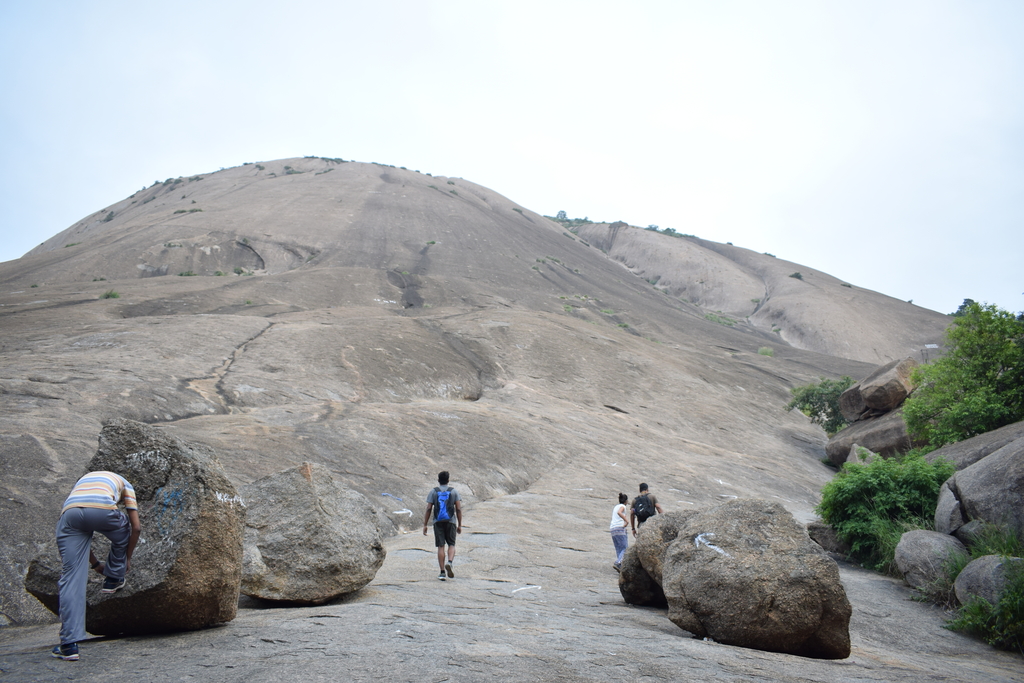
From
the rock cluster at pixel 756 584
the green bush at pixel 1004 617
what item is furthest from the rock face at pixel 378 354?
the green bush at pixel 1004 617

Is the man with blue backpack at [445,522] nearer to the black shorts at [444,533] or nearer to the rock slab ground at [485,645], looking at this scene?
the black shorts at [444,533]

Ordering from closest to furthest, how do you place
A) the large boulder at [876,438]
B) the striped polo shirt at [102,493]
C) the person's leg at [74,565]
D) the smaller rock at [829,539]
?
1. the person's leg at [74,565]
2. the striped polo shirt at [102,493]
3. the smaller rock at [829,539]
4. the large boulder at [876,438]

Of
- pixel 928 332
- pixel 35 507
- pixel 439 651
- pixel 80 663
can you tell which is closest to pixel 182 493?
pixel 80 663

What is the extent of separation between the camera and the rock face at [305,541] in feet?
21.7

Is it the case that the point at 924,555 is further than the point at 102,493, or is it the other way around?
the point at 924,555

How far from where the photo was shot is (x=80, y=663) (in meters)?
4.35

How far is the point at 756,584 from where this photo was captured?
20.3 feet

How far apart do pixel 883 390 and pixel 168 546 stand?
26484mm

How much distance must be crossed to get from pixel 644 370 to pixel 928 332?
167 ft

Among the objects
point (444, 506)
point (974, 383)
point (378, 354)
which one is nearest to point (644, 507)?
point (444, 506)

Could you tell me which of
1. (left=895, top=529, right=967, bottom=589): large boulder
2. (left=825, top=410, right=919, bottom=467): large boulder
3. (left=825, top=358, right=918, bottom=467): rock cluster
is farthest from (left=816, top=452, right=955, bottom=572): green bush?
(left=825, top=358, right=918, bottom=467): rock cluster

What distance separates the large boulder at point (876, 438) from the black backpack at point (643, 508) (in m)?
14.1

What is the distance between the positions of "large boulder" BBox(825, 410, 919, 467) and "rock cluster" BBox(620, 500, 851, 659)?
56.9 ft

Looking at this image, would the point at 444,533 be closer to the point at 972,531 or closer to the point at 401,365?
the point at 972,531
